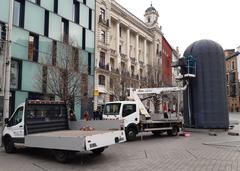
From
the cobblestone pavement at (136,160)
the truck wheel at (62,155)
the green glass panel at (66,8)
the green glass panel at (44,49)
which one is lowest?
the cobblestone pavement at (136,160)

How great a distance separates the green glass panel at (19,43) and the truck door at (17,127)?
672 inches

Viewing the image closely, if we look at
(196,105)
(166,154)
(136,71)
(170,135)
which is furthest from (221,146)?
(136,71)

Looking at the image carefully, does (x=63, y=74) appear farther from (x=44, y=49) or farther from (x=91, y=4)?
(x=91, y=4)

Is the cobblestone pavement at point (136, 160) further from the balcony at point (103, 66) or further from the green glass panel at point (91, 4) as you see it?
the balcony at point (103, 66)

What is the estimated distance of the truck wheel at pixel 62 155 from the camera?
10.8 metres

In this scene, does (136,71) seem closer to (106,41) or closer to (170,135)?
(106,41)

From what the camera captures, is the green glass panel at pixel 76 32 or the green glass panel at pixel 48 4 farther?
the green glass panel at pixel 76 32

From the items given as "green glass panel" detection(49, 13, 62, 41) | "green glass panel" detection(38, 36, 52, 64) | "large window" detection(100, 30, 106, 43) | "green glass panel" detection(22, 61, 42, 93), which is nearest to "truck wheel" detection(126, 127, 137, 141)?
"green glass panel" detection(22, 61, 42, 93)

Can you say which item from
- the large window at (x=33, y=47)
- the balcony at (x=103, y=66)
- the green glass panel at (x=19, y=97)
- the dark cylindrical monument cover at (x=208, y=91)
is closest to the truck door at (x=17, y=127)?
the dark cylindrical monument cover at (x=208, y=91)

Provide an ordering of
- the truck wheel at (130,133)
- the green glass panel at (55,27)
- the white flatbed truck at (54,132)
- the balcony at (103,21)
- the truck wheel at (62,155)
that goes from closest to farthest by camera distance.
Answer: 1. the white flatbed truck at (54,132)
2. the truck wheel at (62,155)
3. the truck wheel at (130,133)
4. the green glass panel at (55,27)
5. the balcony at (103,21)

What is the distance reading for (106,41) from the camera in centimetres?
4709

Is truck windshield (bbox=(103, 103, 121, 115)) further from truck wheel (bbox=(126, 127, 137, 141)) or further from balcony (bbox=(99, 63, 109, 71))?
balcony (bbox=(99, 63, 109, 71))

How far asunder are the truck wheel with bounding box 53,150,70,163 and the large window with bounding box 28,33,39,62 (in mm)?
Result: 21094

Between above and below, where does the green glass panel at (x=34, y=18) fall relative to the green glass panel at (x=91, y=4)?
below
